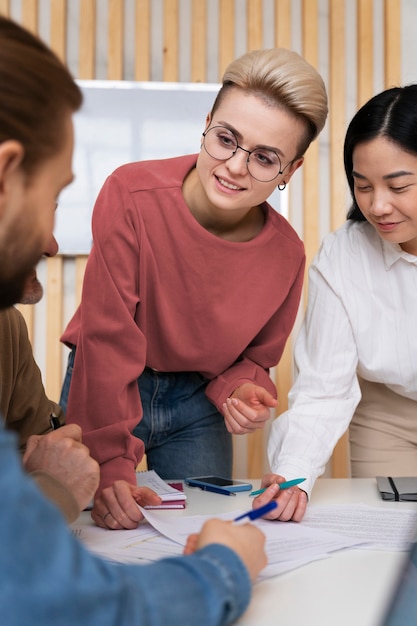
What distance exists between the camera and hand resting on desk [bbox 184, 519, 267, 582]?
28.8 inches

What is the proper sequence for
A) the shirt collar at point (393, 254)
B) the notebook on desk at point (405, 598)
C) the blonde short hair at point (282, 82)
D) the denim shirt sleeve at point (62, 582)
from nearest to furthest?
the notebook on desk at point (405, 598)
the denim shirt sleeve at point (62, 582)
the blonde short hair at point (282, 82)
the shirt collar at point (393, 254)

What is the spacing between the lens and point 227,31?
10.4ft

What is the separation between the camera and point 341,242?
1.80 m

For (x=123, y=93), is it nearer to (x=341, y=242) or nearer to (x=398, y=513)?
(x=341, y=242)

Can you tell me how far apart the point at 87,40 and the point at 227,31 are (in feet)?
1.90

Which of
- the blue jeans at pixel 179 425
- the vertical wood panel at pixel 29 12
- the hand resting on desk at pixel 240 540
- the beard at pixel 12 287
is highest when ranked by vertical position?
the vertical wood panel at pixel 29 12

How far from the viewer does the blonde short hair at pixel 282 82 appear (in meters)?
1.51

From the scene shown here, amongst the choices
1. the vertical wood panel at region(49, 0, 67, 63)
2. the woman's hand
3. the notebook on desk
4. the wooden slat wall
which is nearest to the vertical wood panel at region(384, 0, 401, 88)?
the wooden slat wall

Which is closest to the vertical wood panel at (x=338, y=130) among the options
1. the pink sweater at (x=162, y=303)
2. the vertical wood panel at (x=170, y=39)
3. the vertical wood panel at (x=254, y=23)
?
the vertical wood panel at (x=254, y=23)

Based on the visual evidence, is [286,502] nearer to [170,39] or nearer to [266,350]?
[266,350]

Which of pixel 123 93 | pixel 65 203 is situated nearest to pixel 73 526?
pixel 65 203

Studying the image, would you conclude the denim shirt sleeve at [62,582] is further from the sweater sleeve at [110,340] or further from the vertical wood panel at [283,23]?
the vertical wood panel at [283,23]

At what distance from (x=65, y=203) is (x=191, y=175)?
144cm

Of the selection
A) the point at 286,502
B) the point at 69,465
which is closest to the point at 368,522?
the point at 286,502
